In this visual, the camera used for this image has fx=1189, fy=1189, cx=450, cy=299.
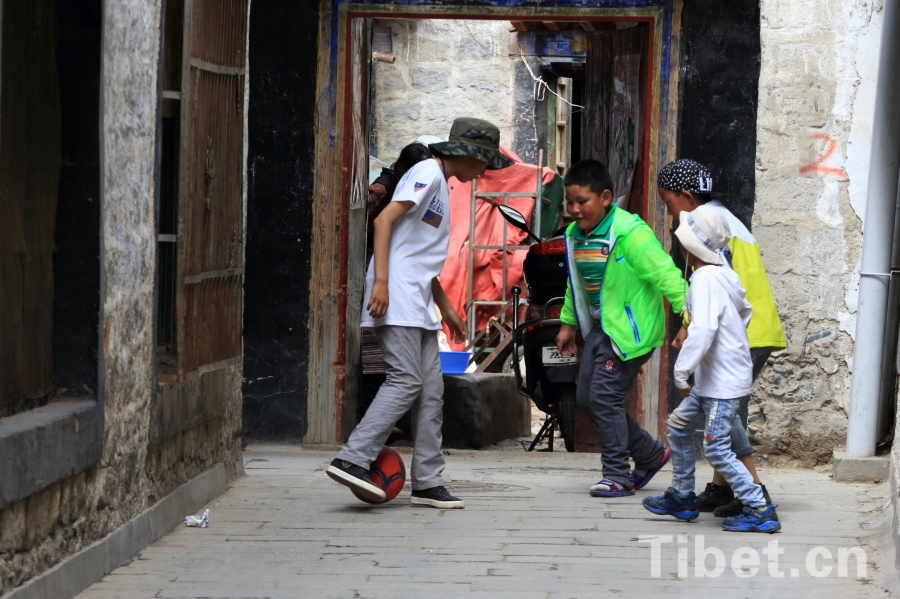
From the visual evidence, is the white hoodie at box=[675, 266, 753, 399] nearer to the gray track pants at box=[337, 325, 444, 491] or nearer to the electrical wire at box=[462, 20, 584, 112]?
the gray track pants at box=[337, 325, 444, 491]

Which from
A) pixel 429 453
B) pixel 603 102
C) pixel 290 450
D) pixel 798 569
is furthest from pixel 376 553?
pixel 603 102

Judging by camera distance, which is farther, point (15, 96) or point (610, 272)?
point (610, 272)

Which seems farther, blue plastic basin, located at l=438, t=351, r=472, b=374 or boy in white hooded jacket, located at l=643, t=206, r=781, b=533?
blue plastic basin, located at l=438, t=351, r=472, b=374

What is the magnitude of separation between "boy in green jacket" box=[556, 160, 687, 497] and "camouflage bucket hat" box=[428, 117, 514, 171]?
40cm

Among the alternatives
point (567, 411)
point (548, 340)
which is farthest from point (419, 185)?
point (567, 411)

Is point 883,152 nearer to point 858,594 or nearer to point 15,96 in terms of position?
point 858,594

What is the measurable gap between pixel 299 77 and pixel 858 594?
455 cm

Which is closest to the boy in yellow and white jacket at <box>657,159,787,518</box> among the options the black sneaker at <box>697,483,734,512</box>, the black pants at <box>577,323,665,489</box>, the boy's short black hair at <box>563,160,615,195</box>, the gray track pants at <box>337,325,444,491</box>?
the black sneaker at <box>697,483,734,512</box>

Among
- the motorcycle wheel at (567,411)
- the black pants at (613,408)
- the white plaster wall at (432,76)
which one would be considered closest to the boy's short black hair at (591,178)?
the black pants at (613,408)

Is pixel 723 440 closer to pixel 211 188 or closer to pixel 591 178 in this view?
pixel 591 178

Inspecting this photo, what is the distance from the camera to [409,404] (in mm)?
5145

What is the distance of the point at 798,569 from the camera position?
406 centimetres

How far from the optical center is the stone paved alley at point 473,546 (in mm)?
3764

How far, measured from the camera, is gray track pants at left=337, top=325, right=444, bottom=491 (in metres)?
5.03
